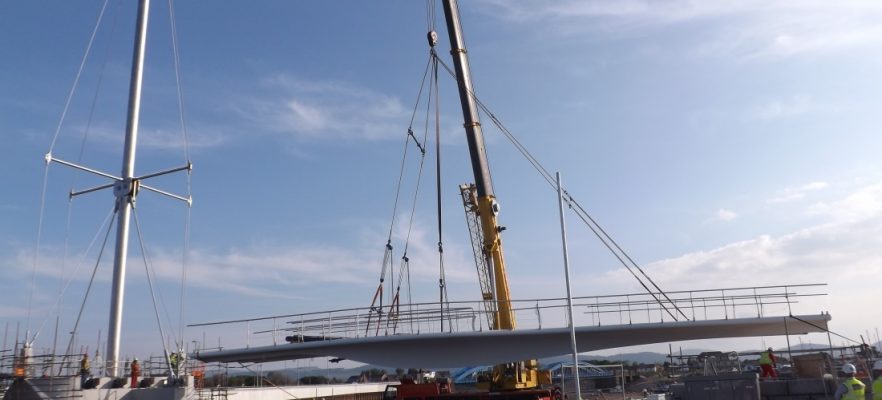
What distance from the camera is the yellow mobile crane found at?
26656 millimetres

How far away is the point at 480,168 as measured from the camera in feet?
96.3

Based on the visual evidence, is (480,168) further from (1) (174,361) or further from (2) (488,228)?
(1) (174,361)

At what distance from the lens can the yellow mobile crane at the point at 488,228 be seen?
2666 centimetres

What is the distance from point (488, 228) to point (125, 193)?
14466 mm

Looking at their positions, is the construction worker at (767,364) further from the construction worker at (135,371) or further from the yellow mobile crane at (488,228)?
the construction worker at (135,371)

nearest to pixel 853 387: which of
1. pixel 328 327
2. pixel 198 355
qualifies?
pixel 328 327

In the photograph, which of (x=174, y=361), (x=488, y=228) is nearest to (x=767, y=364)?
(x=488, y=228)

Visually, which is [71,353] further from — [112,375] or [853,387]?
[853,387]

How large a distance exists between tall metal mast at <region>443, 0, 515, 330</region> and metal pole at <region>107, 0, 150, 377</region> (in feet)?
43.6

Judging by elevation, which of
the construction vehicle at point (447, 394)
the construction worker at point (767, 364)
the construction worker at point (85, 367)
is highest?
the construction worker at point (85, 367)

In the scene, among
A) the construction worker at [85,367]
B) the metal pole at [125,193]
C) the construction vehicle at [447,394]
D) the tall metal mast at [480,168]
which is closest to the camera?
the construction worker at [85,367]

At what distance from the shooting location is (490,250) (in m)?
28.2

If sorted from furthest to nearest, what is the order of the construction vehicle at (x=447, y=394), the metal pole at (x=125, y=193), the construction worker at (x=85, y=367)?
the construction vehicle at (x=447, y=394) < the metal pole at (x=125, y=193) < the construction worker at (x=85, y=367)

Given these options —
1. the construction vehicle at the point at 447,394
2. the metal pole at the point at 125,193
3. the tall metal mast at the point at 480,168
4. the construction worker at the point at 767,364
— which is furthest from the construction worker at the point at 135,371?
the construction worker at the point at 767,364
